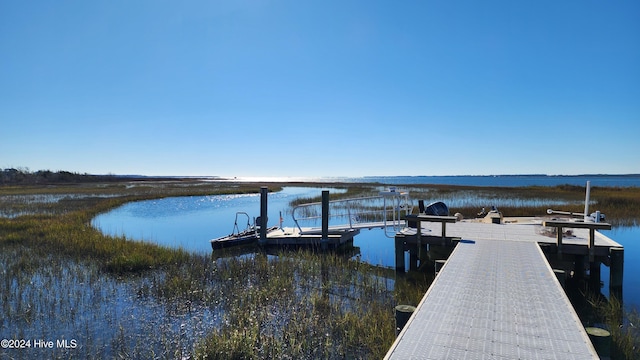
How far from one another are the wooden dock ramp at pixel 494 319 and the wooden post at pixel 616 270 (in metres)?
3.38

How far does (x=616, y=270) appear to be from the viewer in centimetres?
922

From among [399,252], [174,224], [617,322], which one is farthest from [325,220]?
[174,224]

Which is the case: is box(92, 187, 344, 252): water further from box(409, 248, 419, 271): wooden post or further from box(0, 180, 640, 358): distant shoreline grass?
box(409, 248, 419, 271): wooden post

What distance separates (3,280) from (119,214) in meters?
17.8

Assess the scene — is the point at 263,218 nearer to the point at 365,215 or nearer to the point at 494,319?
the point at 494,319

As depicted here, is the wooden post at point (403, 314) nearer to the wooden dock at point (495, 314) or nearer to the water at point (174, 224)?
the wooden dock at point (495, 314)

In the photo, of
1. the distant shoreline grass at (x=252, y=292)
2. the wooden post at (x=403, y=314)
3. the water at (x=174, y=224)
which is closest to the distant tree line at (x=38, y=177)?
→ the water at (x=174, y=224)

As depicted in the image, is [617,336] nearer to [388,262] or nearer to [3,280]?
[388,262]

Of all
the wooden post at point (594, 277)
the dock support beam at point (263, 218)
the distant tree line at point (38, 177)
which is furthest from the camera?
the distant tree line at point (38, 177)

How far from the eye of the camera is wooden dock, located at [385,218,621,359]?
13.2ft

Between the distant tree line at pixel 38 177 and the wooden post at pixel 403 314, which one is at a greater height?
the distant tree line at pixel 38 177

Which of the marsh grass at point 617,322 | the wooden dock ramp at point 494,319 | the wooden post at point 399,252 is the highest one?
the wooden dock ramp at point 494,319

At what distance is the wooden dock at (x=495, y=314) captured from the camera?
4.02 m

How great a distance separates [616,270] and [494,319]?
672 cm
